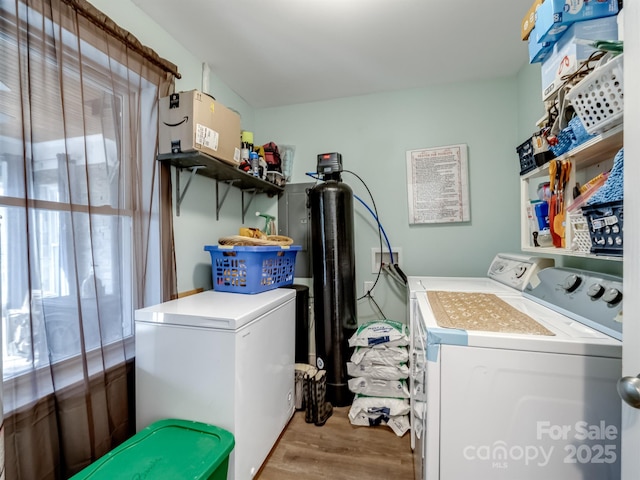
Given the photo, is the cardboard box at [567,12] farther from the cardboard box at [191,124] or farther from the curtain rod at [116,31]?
the curtain rod at [116,31]

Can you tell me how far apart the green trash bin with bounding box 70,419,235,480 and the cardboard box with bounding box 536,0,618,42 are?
2.00 m

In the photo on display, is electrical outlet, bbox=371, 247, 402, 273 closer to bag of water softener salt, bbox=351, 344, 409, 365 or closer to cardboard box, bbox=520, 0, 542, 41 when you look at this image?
bag of water softener salt, bbox=351, 344, 409, 365

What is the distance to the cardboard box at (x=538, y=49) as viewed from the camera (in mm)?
1135

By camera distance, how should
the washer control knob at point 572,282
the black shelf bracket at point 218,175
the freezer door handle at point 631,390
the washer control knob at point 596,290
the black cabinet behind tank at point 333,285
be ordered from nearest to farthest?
the freezer door handle at point 631,390 → the washer control knob at point 596,290 → the washer control knob at point 572,282 → the black shelf bracket at point 218,175 → the black cabinet behind tank at point 333,285

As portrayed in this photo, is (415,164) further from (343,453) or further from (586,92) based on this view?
(343,453)

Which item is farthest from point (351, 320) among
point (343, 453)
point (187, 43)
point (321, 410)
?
point (187, 43)

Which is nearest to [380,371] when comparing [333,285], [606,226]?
[333,285]

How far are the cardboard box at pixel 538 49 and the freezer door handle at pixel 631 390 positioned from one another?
4.02 ft

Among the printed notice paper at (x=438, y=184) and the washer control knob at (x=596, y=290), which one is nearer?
the washer control knob at (x=596, y=290)

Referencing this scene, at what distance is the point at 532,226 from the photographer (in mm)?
1465

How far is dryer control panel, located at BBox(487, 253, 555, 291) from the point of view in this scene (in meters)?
1.49

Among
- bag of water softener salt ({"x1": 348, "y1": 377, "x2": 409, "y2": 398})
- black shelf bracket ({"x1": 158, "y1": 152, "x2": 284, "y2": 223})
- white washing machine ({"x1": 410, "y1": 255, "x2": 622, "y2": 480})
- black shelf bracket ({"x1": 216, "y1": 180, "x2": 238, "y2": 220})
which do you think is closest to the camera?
white washing machine ({"x1": 410, "y1": 255, "x2": 622, "y2": 480})

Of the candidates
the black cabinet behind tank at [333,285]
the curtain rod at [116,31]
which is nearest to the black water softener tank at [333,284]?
the black cabinet behind tank at [333,285]

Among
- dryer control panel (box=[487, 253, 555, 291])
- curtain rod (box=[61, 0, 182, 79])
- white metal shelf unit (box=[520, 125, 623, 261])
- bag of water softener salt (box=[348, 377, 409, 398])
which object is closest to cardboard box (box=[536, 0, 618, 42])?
white metal shelf unit (box=[520, 125, 623, 261])
